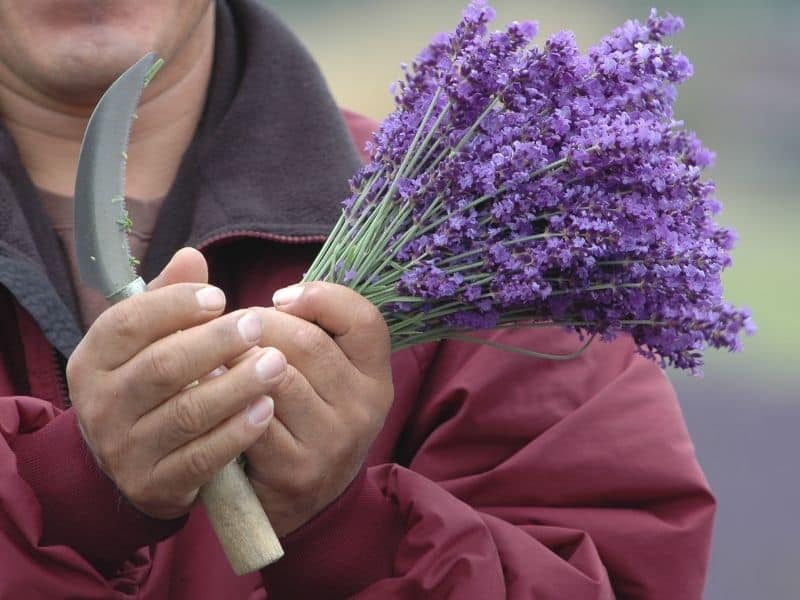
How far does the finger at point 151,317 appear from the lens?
1358mm

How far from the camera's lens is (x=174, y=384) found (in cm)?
136

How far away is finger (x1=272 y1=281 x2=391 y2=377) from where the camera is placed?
1445 millimetres

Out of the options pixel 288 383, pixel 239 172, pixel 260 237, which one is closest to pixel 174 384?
pixel 288 383

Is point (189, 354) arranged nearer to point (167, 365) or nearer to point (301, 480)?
point (167, 365)

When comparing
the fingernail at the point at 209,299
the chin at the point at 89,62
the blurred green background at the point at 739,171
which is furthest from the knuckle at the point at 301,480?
the blurred green background at the point at 739,171

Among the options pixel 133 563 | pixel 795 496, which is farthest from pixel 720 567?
pixel 133 563

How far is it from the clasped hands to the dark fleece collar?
1.21ft

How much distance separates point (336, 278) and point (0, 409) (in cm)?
45

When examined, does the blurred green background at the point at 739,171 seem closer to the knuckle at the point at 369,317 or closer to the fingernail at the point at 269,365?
the knuckle at the point at 369,317

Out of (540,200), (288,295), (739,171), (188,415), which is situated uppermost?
(540,200)

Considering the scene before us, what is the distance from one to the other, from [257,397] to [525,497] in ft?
1.81

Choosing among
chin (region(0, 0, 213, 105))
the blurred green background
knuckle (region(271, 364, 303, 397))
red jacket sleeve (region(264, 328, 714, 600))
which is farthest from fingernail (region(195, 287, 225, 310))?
the blurred green background

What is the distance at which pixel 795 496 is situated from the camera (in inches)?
203

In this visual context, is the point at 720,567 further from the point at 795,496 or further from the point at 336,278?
the point at 336,278
